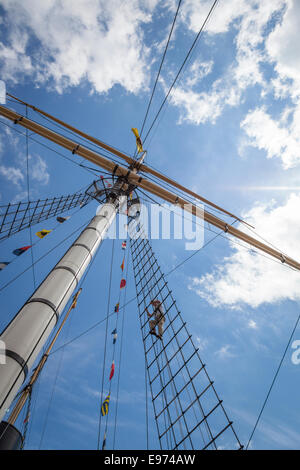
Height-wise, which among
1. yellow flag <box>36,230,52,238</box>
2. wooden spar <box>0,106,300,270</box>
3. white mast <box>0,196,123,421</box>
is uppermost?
wooden spar <box>0,106,300,270</box>

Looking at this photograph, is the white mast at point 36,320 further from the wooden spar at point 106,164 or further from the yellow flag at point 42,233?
the wooden spar at point 106,164

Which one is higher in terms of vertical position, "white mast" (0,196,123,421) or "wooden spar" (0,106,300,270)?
"wooden spar" (0,106,300,270)

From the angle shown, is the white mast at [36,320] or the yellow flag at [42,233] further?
the yellow flag at [42,233]

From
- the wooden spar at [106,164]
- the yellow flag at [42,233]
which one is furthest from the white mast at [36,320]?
the wooden spar at [106,164]

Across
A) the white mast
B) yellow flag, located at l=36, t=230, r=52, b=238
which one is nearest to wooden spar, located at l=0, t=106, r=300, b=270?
yellow flag, located at l=36, t=230, r=52, b=238

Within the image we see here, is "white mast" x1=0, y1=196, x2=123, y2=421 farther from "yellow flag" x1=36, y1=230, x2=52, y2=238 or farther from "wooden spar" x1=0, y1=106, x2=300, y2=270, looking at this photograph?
"wooden spar" x1=0, y1=106, x2=300, y2=270

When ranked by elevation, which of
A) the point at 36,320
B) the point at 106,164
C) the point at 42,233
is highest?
the point at 106,164

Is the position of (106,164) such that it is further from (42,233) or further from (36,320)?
(36,320)

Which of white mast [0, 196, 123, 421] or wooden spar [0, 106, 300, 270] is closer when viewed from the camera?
white mast [0, 196, 123, 421]

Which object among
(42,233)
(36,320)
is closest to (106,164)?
(42,233)

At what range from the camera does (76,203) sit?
808 cm

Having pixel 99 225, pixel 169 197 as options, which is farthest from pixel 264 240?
pixel 99 225
